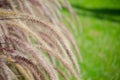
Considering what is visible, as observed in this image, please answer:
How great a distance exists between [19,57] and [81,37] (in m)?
5.29

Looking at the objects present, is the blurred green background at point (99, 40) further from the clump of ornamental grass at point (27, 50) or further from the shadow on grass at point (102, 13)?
the clump of ornamental grass at point (27, 50)

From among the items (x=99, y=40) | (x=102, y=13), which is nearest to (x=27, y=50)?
(x=99, y=40)

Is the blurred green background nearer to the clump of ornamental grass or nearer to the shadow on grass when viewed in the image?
the shadow on grass

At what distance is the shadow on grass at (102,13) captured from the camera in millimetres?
10531

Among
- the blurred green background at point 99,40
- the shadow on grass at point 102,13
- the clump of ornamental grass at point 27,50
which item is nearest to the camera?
the clump of ornamental grass at point 27,50

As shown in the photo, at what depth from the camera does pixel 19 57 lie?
2.18 metres

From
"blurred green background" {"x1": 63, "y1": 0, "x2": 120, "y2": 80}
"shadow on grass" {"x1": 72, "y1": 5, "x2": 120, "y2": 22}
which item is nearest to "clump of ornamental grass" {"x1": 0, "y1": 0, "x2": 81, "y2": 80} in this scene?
"blurred green background" {"x1": 63, "y1": 0, "x2": 120, "y2": 80}

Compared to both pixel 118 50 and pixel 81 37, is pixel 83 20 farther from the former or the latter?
pixel 118 50

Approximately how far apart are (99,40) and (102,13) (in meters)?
3.99

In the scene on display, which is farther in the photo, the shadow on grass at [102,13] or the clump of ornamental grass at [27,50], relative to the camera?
the shadow on grass at [102,13]

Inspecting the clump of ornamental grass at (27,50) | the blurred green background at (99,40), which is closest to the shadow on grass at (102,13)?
the blurred green background at (99,40)

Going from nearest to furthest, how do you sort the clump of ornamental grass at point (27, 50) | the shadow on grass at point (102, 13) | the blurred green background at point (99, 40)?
the clump of ornamental grass at point (27, 50)
the blurred green background at point (99, 40)
the shadow on grass at point (102, 13)

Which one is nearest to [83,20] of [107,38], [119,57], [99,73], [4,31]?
[107,38]

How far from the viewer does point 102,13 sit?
1127 centimetres
